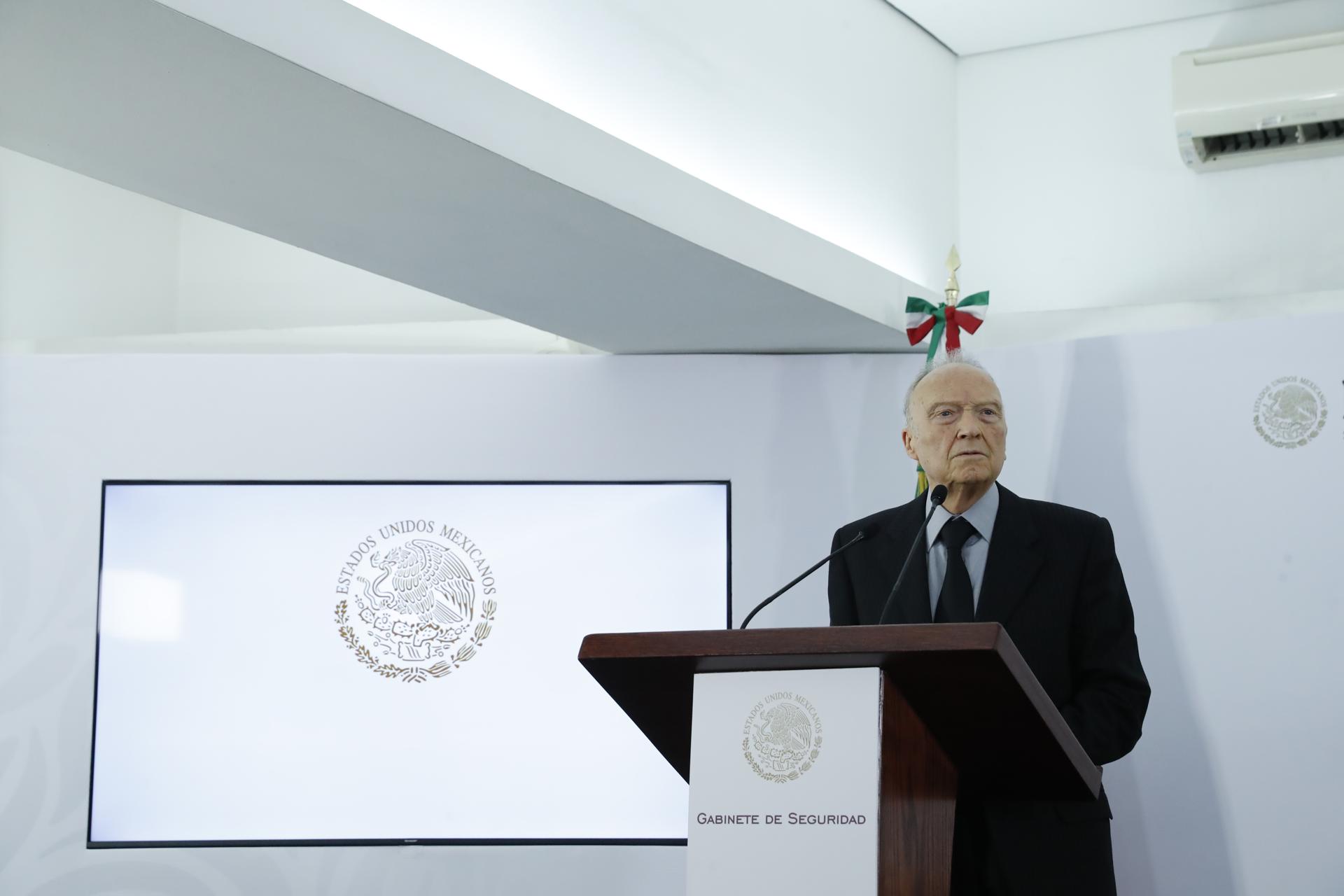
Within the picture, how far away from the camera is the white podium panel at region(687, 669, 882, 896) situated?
152 centimetres

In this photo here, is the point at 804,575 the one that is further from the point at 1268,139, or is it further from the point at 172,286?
the point at 172,286

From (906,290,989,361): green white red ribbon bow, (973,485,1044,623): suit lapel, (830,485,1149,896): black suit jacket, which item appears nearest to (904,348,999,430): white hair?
(830,485,1149,896): black suit jacket

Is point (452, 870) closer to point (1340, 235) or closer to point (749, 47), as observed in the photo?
point (749, 47)

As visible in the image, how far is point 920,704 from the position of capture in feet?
5.29

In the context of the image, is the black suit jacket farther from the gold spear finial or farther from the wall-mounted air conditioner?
the wall-mounted air conditioner

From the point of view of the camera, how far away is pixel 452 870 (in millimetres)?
3818

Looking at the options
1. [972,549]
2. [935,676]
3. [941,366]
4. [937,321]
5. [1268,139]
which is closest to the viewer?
[935,676]

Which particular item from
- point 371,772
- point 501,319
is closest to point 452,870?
point 371,772

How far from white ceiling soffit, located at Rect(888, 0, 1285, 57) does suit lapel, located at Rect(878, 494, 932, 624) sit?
7.99 ft

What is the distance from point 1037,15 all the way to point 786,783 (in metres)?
3.46

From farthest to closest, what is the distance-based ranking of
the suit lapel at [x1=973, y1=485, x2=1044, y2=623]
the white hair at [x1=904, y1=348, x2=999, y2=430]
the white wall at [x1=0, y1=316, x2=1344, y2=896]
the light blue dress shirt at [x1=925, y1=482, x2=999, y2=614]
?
the white wall at [x1=0, y1=316, x2=1344, y2=896] < the white hair at [x1=904, y1=348, x2=999, y2=430] < the light blue dress shirt at [x1=925, y1=482, x2=999, y2=614] < the suit lapel at [x1=973, y1=485, x2=1044, y2=623]

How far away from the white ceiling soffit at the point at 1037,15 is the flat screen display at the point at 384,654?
1.70m

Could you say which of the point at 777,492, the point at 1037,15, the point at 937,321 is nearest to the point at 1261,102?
the point at 1037,15

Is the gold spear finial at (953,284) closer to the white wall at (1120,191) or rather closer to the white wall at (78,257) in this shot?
the white wall at (1120,191)
